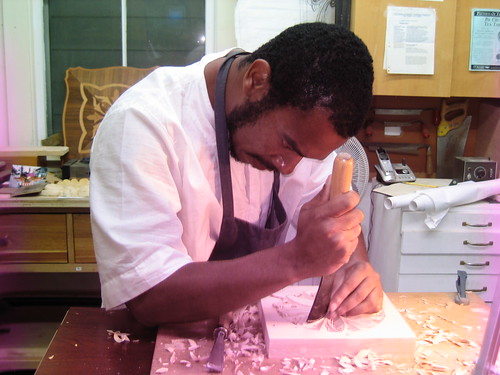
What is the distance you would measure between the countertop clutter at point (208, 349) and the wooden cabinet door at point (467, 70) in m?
1.91

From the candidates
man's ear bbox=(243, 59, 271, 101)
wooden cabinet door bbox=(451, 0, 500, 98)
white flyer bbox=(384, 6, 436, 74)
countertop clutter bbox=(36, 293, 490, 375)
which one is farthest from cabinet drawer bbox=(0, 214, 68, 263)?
wooden cabinet door bbox=(451, 0, 500, 98)

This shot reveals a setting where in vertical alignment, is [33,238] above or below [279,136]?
below

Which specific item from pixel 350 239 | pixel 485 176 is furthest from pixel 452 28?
pixel 350 239

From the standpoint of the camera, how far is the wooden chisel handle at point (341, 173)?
3.09 ft

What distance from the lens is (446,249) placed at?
2.48 meters

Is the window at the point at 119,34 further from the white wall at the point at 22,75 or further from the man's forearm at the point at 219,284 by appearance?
the man's forearm at the point at 219,284

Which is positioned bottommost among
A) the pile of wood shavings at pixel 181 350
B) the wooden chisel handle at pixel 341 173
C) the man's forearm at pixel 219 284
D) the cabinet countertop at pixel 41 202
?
the cabinet countertop at pixel 41 202

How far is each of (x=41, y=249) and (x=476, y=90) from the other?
8.05ft

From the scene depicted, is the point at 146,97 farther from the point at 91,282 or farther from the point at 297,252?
the point at 91,282

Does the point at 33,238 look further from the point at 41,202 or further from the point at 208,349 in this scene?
the point at 208,349

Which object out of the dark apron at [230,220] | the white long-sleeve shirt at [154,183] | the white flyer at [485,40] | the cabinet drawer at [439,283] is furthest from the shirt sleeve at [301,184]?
the white flyer at [485,40]

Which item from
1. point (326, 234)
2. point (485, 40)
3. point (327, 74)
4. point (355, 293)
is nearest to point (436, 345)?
point (355, 293)

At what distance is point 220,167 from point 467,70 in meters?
2.13

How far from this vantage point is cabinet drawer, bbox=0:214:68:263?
2391 mm
